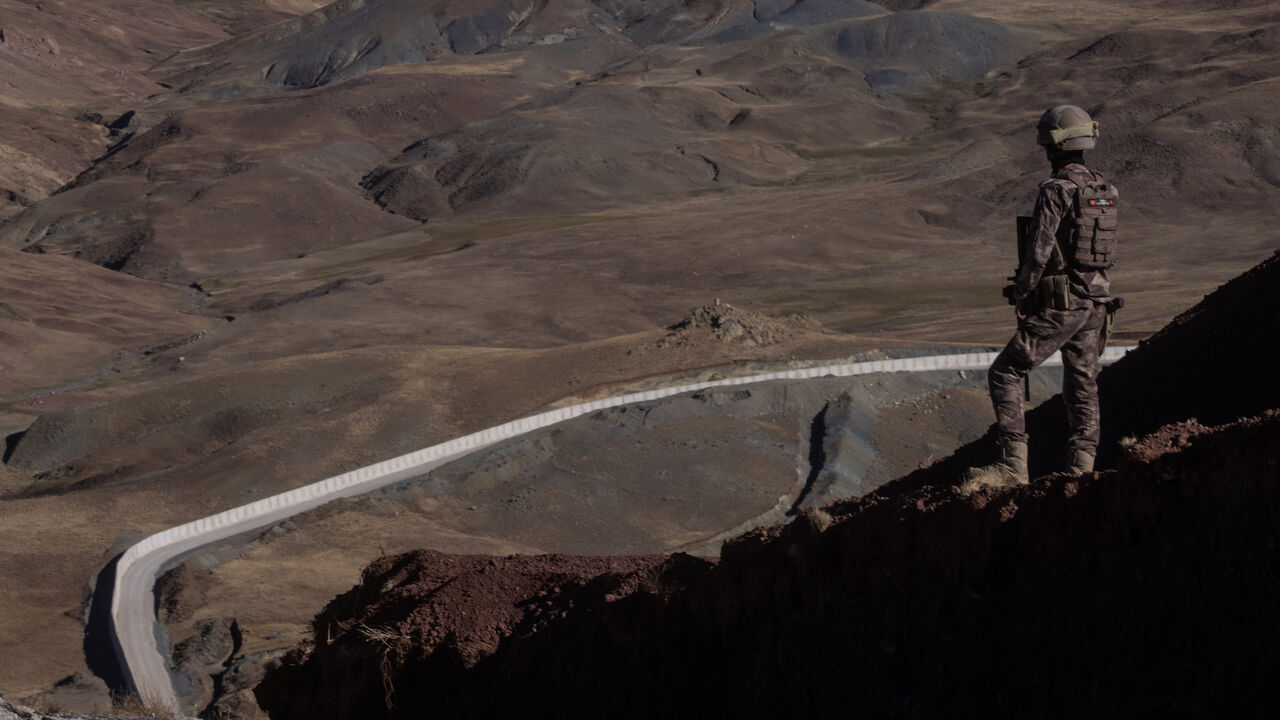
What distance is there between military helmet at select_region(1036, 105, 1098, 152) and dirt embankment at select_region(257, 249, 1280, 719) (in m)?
2.02

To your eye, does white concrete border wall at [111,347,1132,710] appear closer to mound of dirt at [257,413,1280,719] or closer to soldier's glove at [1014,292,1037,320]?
mound of dirt at [257,413,1280,719]

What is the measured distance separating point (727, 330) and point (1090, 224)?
27686 mm

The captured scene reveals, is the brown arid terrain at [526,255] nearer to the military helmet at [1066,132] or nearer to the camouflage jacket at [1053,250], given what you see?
the camouflage jacket at [1053,250]

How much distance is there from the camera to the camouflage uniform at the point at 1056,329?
25.9 feet

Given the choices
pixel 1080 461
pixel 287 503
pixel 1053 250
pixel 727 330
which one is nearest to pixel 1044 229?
pixel 1053 250

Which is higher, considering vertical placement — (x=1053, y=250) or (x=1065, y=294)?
(x=1053, y=250)

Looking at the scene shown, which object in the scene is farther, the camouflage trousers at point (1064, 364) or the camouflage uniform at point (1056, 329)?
the camouflage trousers at point (1064, 364)

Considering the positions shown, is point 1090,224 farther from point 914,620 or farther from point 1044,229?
point 914,620

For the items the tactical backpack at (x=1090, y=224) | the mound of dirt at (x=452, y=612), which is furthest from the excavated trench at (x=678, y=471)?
the tactical backpack at (x=1090, y=224)

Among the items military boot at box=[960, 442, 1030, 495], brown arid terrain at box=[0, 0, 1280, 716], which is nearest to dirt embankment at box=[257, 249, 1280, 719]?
brown arid terrain at box=[0, 0, 1280, 716]

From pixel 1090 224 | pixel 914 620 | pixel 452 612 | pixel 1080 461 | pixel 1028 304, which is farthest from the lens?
pixel 452 612

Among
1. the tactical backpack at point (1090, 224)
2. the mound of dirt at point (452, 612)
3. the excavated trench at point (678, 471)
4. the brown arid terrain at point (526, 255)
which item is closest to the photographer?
the tactical backpack at point (1090, 224)

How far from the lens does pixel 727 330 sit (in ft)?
117

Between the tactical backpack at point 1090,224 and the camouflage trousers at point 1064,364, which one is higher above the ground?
the tactical backpack at point 1090,224
